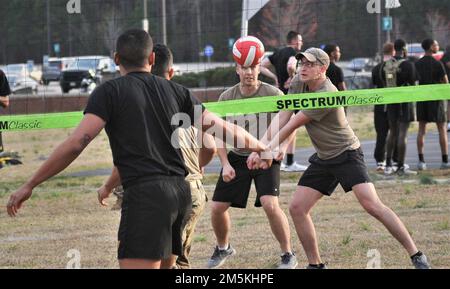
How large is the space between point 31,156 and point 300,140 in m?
5.83

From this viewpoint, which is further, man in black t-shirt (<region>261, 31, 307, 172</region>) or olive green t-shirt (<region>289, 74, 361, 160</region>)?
man in black t-shirt (<region>261, 31, 307, 172</region>)

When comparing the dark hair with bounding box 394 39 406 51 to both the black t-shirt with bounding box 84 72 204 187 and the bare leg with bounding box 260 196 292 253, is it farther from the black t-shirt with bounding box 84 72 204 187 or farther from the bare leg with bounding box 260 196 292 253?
the black t-shirt with bounding box 84 72 204 187

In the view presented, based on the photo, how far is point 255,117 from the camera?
8.99 metres

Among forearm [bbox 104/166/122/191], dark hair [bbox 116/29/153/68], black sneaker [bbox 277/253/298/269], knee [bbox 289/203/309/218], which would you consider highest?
Answer: dark hair [bbox 116/29/153/68]

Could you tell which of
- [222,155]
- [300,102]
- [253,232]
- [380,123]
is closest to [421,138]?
[380,123]

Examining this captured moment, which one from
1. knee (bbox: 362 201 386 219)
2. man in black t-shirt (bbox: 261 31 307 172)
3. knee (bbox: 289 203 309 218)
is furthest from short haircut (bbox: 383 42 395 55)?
knee (bbox: 362 201 386 219)

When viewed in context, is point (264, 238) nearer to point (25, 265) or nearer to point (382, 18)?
point (25, 265)

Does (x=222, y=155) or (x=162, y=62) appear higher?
(x=162, y=62)

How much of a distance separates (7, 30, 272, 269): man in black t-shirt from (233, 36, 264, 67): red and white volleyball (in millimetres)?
3062

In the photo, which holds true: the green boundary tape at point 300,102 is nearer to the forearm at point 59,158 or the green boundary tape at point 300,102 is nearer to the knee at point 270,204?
the knee at point 270,204

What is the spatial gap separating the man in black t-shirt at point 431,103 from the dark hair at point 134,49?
378 inches

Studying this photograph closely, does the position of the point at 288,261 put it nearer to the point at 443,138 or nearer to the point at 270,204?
the point at 270,204

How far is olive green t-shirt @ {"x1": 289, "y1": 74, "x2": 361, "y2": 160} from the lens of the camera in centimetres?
816

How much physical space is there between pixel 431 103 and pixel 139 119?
10028 mm
